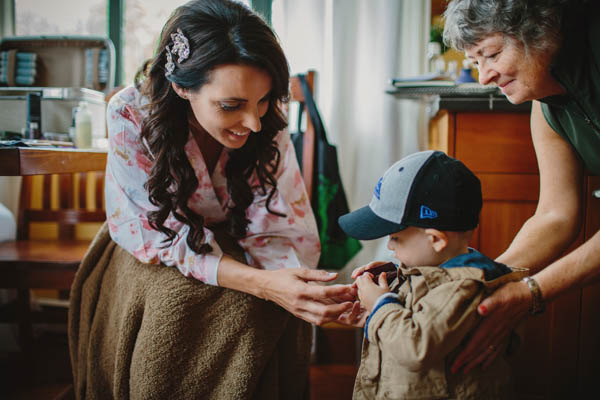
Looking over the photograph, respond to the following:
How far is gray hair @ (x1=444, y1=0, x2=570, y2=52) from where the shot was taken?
33.1 inches

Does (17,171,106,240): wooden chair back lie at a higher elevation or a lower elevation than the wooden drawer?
lower

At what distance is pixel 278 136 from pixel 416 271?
61 centimetres

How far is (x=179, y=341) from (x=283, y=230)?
37 centimetres

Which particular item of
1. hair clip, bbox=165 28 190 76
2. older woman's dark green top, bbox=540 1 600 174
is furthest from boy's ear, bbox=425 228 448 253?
hair clip, bbox=165 28 190 76

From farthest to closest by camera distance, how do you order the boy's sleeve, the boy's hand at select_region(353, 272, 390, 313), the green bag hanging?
the green bag hanging, the boy's hand at select_region(353, 272, 390, 313), the boy's sleeve

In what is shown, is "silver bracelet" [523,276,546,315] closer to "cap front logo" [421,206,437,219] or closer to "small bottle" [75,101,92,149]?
"cap front logo" [421,206,437,219]

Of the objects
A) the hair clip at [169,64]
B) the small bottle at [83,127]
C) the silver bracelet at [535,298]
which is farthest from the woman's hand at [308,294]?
the small bottle at [83,127]

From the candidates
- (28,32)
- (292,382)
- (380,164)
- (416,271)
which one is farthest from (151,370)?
(28,32)

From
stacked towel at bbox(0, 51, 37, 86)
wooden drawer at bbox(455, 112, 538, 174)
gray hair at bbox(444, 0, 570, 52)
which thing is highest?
stacked towel at bbox(0, 51, 37, 86)

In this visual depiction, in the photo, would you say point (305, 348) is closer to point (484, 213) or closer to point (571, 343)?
point (484, 213)

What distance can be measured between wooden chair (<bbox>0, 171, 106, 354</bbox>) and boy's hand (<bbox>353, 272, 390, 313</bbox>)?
0.98 metres

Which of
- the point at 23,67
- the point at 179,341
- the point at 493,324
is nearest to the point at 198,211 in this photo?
the point at 179,341

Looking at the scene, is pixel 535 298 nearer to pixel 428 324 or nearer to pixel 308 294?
pixel 428 324

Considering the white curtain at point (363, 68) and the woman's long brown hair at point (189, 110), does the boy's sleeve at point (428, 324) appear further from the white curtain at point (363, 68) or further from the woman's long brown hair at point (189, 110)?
the white curtain at point (363, 68)
